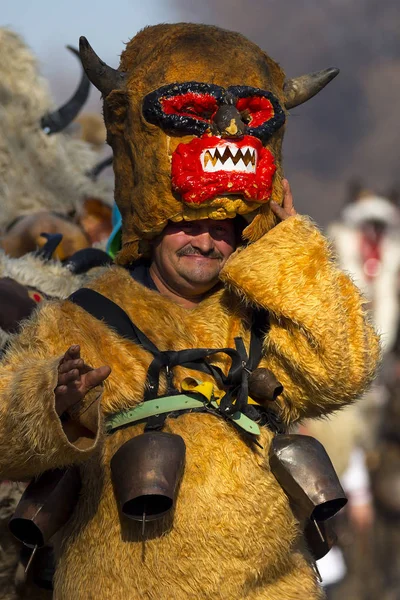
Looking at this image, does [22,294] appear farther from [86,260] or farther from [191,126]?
[191,126]

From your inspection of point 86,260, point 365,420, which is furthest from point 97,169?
point 365,420

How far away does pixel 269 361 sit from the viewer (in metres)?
2.75

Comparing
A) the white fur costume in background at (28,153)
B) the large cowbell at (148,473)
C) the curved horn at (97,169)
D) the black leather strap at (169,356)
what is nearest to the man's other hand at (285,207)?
the black leather strap at (169,356)

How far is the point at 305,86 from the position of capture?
117 inches

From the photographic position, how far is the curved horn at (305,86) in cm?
295

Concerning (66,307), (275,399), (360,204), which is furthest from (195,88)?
(360,204)

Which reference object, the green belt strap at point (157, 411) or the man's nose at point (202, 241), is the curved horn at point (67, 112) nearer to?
the man's nose at point (202, 241)

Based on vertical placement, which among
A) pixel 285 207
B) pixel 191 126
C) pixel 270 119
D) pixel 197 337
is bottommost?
pixel 197 337

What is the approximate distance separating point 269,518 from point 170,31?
1489mm

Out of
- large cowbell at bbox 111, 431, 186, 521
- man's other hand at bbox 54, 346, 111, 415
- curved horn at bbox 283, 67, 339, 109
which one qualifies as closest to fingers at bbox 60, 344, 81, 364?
man's other hand at bbox 54, 346, 111, 415

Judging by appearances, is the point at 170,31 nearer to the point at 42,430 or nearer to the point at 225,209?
the point at 225,209

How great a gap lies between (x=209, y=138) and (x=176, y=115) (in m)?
0.12

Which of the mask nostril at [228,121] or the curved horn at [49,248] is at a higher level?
the mask nostril at [228,121]

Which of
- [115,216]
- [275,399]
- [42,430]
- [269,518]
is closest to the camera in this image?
[42,430]
